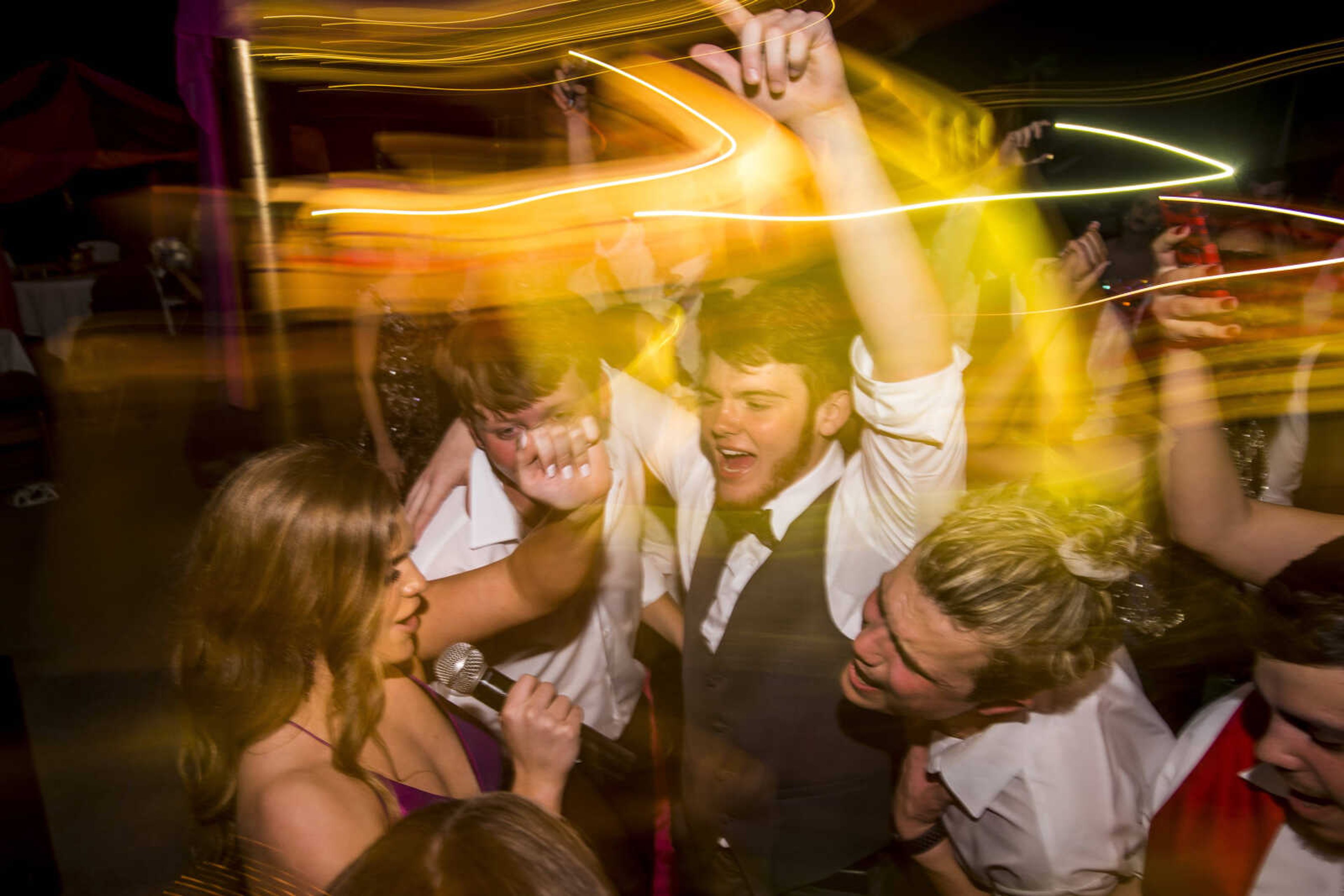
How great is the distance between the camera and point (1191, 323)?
142 cm

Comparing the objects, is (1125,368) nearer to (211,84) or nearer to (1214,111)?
(1214,111)

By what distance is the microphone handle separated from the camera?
158 centimetres

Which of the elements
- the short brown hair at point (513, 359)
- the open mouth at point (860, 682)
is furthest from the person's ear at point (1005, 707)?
the short brown hair at point (513, 359)

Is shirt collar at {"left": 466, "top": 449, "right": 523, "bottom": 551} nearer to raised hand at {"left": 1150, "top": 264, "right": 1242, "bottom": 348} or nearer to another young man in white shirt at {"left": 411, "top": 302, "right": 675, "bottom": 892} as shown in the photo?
another young man in white shirt at {"left": 411, "top": 302, "right": 675, "bottom": 892}

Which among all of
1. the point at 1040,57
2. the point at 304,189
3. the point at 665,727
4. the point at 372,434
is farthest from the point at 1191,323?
the point at 1040,57

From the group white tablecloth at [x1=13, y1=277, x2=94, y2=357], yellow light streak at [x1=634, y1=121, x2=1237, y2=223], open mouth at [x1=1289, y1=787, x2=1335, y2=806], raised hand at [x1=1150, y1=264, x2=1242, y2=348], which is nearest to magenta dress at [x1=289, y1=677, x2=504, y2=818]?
yellow light streak at [x1=634, y1=121, x2=1237, y2=223]

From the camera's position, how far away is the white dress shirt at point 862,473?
1.23 metres

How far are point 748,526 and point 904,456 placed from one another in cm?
40

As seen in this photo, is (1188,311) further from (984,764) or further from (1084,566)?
(984,764)

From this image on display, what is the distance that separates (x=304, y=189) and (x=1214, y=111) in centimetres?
364

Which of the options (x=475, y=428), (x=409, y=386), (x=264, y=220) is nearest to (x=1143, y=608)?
(x=475, y=428)

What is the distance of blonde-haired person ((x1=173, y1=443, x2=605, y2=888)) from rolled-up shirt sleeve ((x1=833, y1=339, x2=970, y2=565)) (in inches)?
25.8

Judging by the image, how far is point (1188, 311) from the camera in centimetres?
142

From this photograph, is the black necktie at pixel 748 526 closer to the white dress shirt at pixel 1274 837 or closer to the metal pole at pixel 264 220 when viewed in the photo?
the white dress shirt at pixel 1274 837
